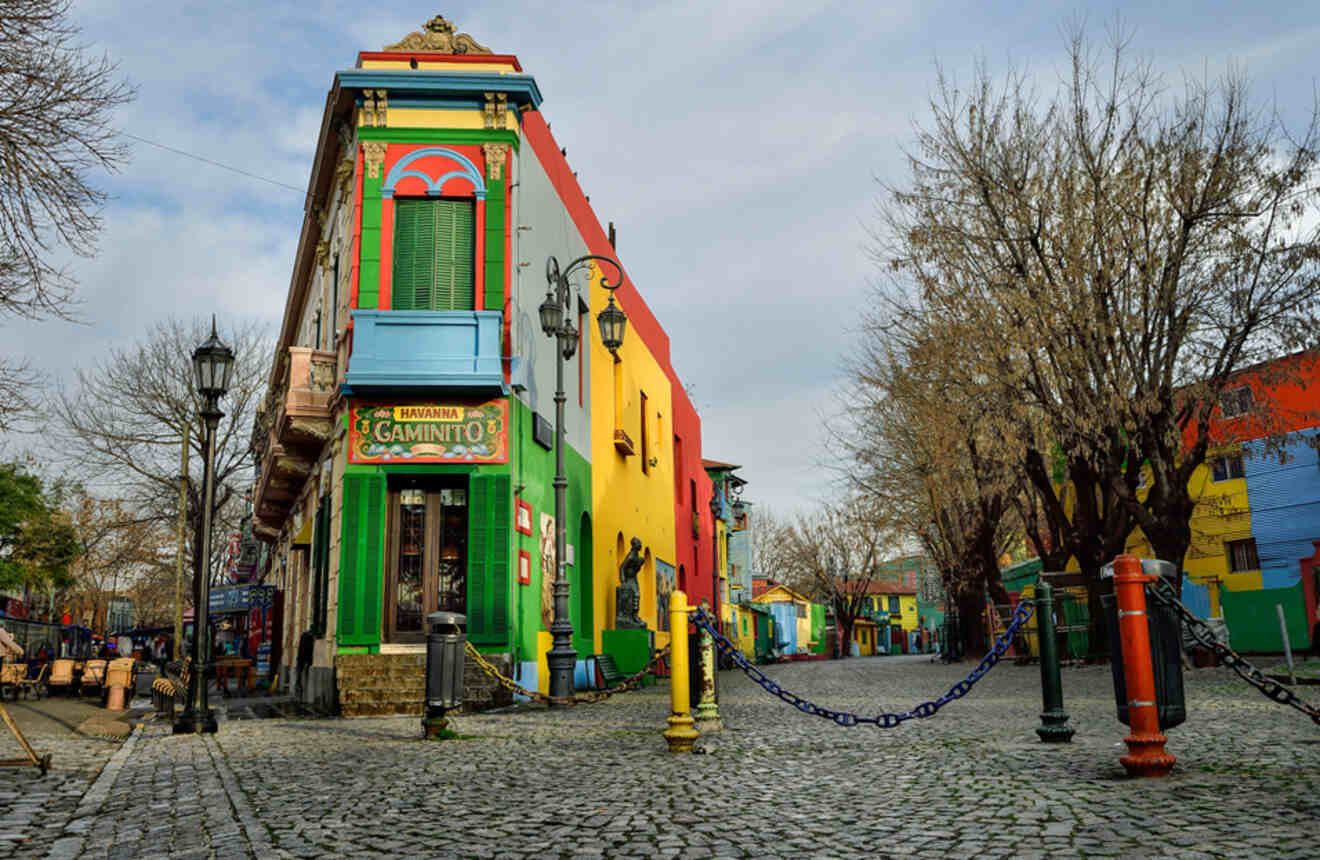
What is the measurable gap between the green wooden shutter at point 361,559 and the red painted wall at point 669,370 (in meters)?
6.13

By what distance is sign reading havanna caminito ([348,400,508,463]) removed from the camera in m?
14.5

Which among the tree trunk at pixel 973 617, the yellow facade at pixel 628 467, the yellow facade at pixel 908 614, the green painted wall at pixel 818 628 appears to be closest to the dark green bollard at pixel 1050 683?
the yellow facade at pixel 628 467

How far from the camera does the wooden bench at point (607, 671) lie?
59.6 ft

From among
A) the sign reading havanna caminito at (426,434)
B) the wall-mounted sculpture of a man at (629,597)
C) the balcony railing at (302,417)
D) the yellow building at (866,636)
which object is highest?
the balcony railing at (302,417)

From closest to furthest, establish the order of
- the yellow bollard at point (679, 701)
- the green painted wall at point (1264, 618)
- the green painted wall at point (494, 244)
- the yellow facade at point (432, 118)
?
the yellow bollard at point (679, 701)
the green painted wall at point (494, 244)
the yellow facade at point (432, 118)
the green painted wall at point (1264, 618)

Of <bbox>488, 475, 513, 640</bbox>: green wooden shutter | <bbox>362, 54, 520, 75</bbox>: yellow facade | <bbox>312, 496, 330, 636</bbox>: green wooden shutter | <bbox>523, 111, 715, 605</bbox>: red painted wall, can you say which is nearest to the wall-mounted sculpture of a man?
<bbox>523, 111, 715, 605</bbox>: red painted wall

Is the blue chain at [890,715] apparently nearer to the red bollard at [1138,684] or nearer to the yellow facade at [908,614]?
the red bollard at [1138,684]

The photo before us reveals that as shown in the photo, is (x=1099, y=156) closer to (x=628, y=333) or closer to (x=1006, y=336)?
(x=1006, y=336)

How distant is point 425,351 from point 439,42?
5.35 m

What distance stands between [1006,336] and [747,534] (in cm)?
5333

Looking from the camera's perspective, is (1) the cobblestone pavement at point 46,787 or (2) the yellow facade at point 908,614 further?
Answer: (2) the yellow facade at point 908,614

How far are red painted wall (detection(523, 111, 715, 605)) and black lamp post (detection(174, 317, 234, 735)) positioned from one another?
6.43m

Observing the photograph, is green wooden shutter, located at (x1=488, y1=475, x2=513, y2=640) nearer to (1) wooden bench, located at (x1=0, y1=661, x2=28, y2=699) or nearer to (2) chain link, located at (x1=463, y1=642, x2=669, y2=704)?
(2) chain link, located at (x1=463, y1=642, x2=669, y2=704)

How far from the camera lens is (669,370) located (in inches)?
1209
